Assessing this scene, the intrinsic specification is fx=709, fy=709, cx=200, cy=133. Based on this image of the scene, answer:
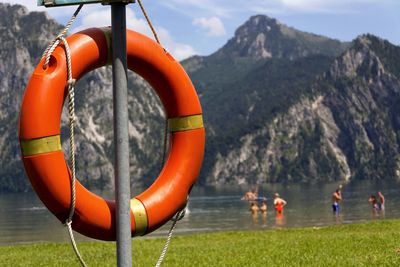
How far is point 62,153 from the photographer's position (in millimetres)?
7344

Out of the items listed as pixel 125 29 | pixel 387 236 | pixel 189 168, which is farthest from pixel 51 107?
pixel 387 236

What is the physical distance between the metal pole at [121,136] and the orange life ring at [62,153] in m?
0.41

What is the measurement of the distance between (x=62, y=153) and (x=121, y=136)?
27.2 inches

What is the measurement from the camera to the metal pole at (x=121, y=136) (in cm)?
713

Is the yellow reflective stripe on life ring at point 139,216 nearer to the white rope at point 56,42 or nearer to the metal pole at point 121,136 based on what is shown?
the metal pole at point 121,136

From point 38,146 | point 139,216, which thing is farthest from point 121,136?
point 139,216

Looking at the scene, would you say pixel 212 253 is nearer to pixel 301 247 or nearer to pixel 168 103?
pixel 301 247

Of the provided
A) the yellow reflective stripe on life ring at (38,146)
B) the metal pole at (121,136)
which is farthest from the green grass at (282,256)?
the yellow reflective stripe on life ring at (38,146)

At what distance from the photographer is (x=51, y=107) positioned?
23.9 feet

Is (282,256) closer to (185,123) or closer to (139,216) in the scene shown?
(185,123)

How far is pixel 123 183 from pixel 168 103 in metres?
1.38

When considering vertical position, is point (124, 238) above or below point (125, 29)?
below

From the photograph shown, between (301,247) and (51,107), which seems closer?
(51,107)

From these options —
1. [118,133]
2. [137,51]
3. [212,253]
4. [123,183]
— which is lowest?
[212,253]
